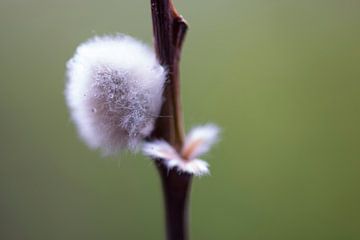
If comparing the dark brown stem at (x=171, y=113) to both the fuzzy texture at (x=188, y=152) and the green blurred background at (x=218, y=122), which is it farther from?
the green blurred background at (x=218, y=122)

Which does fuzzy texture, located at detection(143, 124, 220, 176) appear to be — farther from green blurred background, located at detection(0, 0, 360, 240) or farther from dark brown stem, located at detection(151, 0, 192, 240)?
green blurred background, located at detection(0, 0, 360, 240)

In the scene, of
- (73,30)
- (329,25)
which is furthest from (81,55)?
(329,25)

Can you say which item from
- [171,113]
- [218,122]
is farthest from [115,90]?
[218,122]

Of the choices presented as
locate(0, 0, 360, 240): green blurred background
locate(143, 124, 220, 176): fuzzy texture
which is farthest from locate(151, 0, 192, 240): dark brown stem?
locate(0, 0, 360, 240): green blurred background

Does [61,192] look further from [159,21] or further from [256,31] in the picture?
[159,21]

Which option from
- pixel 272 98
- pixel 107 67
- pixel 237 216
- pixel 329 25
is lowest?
pixel 107 67

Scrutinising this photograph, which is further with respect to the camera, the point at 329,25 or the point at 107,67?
the point at 329,25
